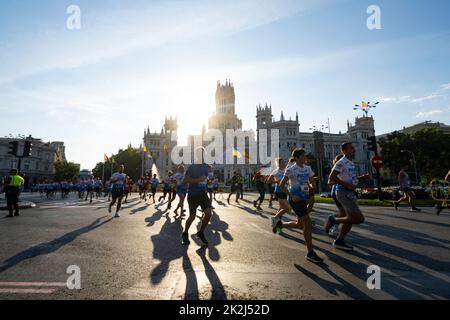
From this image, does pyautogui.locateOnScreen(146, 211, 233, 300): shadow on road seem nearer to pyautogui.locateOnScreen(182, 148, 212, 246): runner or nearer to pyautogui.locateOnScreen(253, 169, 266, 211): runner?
pyautogui.locateOnScreen(182, 148, 212, 246): runner

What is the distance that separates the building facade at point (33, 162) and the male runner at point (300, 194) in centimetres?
8486

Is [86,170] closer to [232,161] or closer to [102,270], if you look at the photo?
[232,161]

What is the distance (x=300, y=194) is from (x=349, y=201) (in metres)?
1.21

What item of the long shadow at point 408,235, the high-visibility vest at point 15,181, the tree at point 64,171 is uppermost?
the tree at point 64,171

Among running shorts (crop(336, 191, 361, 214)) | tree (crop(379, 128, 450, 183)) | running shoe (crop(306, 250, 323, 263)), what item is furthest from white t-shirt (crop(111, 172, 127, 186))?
tree (crop(379, 128, 450, 183))

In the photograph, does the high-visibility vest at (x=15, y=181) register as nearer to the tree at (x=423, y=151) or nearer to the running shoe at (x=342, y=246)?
the running shoe at (x=342, y=246)

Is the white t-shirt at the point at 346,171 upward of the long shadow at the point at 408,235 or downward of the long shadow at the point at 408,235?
upward

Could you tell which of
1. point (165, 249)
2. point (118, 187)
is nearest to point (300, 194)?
point (165, 249)

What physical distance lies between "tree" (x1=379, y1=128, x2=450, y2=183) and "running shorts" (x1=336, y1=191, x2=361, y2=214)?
5711 centimetres

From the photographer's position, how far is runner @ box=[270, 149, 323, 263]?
4.43 metres

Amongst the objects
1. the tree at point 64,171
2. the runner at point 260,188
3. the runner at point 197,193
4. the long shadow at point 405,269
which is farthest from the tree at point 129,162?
the long shadow at point 405,269

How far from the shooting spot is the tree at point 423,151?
51.9 m
